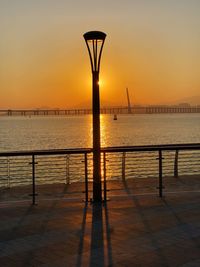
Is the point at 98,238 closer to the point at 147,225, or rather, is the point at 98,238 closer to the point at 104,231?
the point at 104,231

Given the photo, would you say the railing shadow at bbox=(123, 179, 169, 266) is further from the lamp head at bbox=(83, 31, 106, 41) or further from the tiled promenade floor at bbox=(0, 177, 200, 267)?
the lamp head at bbox=(83, 31, 106, 41)

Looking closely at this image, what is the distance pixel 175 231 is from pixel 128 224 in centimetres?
81

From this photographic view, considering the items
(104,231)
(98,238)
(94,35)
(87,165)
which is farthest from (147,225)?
(94,35)

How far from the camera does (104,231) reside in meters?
6.73

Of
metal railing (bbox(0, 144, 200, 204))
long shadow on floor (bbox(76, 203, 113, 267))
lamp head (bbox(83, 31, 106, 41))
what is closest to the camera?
long shadow on floor (bbox(76, 203, 113, 267))

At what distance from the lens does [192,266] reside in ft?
17.0

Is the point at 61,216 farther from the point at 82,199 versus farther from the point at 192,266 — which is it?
the point at 192,266

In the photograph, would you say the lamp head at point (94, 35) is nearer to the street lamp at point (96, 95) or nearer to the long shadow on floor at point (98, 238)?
the street lamp at point (96, 95)

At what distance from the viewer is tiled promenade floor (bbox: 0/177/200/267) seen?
217 inches

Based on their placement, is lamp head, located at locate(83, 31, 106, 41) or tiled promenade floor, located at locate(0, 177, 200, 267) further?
lamp head, located at locate(83, 31, 106, 41)

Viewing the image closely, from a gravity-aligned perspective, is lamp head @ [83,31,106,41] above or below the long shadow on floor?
above

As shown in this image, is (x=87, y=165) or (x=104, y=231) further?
(x=87, y=165)

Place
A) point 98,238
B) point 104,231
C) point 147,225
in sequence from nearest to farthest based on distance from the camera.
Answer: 1. point 98,238
2. point 104,231
3. point 147,225

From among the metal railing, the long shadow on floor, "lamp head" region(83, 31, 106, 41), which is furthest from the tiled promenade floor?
"lamp head" region(83, 31, 106, 41)
